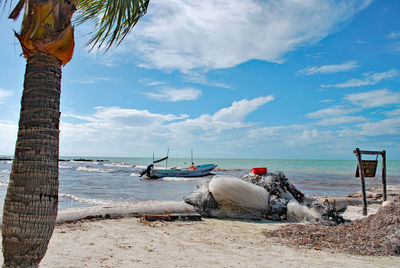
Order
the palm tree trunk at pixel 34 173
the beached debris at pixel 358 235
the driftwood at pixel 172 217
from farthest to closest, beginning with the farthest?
the driftwood at pixel 172 217 < the beached debris at pixel 358 235 < the palm tree trunk at pixel 34 173

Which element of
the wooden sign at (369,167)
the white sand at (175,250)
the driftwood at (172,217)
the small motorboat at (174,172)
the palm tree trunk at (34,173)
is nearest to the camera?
the palm tree trunk at (34,173)

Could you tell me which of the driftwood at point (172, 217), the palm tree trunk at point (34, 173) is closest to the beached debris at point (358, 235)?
the driftwood at point (172, 217)

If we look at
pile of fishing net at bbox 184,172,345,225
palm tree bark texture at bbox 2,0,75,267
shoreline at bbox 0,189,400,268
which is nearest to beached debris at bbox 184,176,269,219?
pile of fishing net at bbox 184,172,345,225

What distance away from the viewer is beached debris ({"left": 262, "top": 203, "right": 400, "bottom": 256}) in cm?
481

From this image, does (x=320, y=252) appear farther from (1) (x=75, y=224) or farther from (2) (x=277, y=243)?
(1) (x=75, y=224)

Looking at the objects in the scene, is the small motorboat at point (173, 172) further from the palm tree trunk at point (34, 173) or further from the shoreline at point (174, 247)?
the palm tree trunk at point (34, 173)

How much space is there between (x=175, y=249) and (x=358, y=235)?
10.9 feet

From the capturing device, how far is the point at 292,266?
403cm

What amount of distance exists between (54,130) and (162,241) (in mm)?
3322

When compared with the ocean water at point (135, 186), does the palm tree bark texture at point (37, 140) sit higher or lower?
higher

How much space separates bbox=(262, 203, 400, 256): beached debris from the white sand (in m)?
0.30

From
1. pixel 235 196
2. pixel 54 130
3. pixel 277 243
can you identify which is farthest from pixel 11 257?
pixel 235 196

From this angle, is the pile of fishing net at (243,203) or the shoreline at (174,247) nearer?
the shoreline at (174,247)

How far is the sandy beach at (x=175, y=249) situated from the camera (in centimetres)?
408
